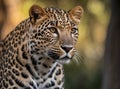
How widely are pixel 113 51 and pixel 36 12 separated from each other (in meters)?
7.81

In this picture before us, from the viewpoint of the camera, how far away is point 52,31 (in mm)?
10617

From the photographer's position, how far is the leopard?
1052 centimetres

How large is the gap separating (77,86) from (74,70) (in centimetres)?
A: 187

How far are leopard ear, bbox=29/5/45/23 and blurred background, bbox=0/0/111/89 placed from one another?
8.21m

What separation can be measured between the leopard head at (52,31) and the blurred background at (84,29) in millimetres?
8188

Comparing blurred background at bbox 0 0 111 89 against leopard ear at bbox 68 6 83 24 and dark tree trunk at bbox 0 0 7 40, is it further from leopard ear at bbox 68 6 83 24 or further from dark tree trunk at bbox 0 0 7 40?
leopard ear at bbox 68 6 83 24

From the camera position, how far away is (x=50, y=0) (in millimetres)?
33062

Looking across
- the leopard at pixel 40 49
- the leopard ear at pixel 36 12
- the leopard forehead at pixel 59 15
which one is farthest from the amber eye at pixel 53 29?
the leopard ear at pixel 36 12

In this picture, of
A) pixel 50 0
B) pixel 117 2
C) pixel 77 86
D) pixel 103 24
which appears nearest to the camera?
pixel 117 2

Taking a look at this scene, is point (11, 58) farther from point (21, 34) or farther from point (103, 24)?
point (103, 24)

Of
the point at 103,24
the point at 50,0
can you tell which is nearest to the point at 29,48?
the point at 50,0

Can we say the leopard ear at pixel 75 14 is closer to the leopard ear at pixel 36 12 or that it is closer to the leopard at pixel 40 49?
the leopard at pixel 40 49

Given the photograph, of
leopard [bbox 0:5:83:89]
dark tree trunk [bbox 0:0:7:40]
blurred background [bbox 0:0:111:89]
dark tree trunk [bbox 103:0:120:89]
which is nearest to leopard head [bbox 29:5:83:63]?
leopard [bbox 0:5:83:89]

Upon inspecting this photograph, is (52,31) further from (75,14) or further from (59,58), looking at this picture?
(75,14)
